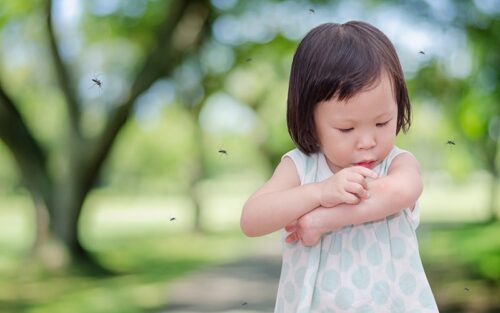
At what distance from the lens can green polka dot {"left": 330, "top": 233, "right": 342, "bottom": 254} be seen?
6.56 ft

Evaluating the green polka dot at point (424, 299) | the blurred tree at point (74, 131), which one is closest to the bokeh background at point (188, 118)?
the blurred tree at point (74, 131)

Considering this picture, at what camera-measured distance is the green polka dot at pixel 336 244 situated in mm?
1998

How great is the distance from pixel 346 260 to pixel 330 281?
7cm

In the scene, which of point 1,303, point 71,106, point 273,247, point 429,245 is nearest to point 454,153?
point 273,247

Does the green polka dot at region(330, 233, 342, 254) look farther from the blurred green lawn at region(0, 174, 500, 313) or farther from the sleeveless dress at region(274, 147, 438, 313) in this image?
the blurred green lawn at region(0, 174, 500, 313)

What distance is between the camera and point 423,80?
11.1 meters

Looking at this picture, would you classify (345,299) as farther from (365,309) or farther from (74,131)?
(74,131)

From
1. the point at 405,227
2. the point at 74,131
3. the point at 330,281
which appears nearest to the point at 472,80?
the point at 74,131

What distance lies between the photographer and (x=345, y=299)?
194cm

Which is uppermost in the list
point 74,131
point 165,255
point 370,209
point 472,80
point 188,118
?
point 188,118

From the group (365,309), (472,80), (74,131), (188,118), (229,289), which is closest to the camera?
(365,309)

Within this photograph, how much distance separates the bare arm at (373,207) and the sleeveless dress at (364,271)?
0.30 ft

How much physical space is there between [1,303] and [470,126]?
6.79 meters

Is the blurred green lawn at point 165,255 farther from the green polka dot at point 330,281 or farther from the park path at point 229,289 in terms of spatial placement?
the green polka dot at point 330,281
